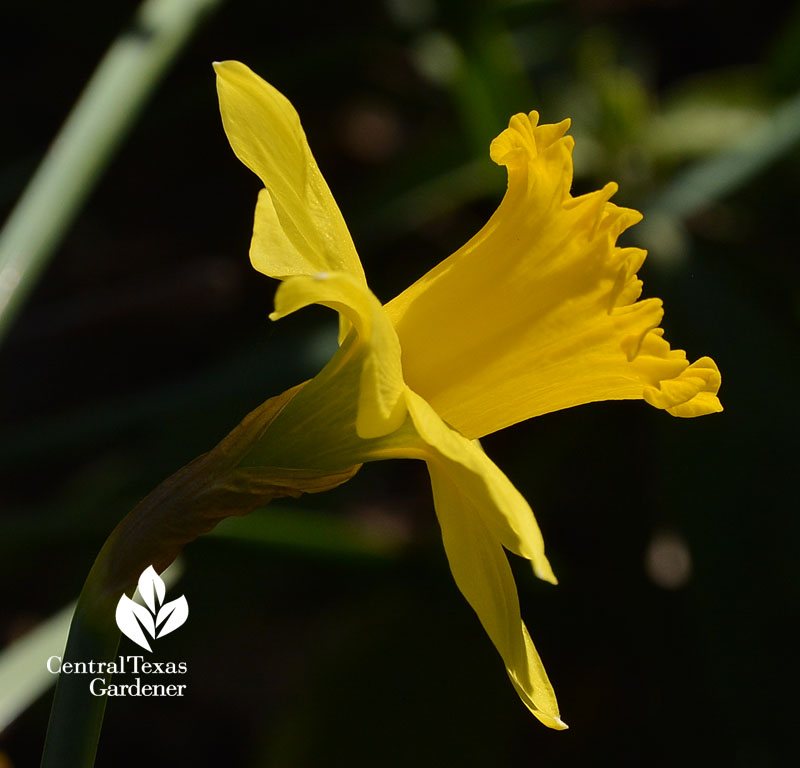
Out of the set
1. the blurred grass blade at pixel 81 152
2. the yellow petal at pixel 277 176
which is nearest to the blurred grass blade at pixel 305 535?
the blurred grass blade at pixel 81 152

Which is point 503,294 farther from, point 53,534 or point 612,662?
point 612,662

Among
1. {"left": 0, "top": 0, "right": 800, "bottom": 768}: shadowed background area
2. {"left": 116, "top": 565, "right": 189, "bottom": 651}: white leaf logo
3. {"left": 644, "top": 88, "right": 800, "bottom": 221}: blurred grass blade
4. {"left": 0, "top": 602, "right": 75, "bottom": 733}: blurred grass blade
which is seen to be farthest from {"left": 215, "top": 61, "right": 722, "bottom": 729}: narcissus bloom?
{"left": 644, "top": 88, "right": 800, "bottom": 221}: blurred grass blade

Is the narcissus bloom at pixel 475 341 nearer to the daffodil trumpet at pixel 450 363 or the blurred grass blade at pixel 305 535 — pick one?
the daffodil trumpet at pixel 450 363

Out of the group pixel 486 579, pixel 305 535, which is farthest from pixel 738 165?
pixel 486 579

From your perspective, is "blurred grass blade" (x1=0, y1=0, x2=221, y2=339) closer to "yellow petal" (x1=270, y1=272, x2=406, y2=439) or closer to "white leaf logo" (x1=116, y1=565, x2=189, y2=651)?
"white leaf logo" (x1=116, y1=565, x2=189, y2=651)

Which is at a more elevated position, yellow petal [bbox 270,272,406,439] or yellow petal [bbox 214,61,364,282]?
yellow petal [bbox 214,61,364,282]

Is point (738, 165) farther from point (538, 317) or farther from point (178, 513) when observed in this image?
point (178, 513)

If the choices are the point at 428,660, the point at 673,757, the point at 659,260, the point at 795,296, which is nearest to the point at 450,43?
the point at 659,260

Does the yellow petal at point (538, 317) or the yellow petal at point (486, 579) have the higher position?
the yellow petal at point (538, 317)

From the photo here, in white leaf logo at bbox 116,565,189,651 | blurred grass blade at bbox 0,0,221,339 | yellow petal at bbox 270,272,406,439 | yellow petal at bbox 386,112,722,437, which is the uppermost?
blurred grass blade at bbox 0,0,221,339
